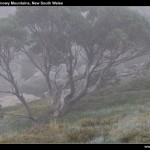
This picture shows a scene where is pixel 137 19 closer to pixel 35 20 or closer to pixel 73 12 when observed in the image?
pixel 73 12

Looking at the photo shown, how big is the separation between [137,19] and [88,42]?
473 cm

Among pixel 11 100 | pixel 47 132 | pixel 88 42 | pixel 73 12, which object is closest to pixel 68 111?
pixel 88 42

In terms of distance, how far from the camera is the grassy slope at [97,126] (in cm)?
1501

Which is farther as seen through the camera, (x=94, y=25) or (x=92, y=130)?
(x=94, y=25)

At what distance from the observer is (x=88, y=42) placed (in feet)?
99.6

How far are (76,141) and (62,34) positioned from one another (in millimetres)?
16460

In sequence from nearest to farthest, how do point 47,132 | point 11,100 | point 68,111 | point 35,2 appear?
1. point 47,132
2. point 35,2
3. point 68,111
4. point 11,100

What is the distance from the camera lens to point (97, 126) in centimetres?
1808

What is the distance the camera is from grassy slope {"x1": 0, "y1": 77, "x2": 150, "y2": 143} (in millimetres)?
15008

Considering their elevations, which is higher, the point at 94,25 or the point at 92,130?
the point at 94,25
